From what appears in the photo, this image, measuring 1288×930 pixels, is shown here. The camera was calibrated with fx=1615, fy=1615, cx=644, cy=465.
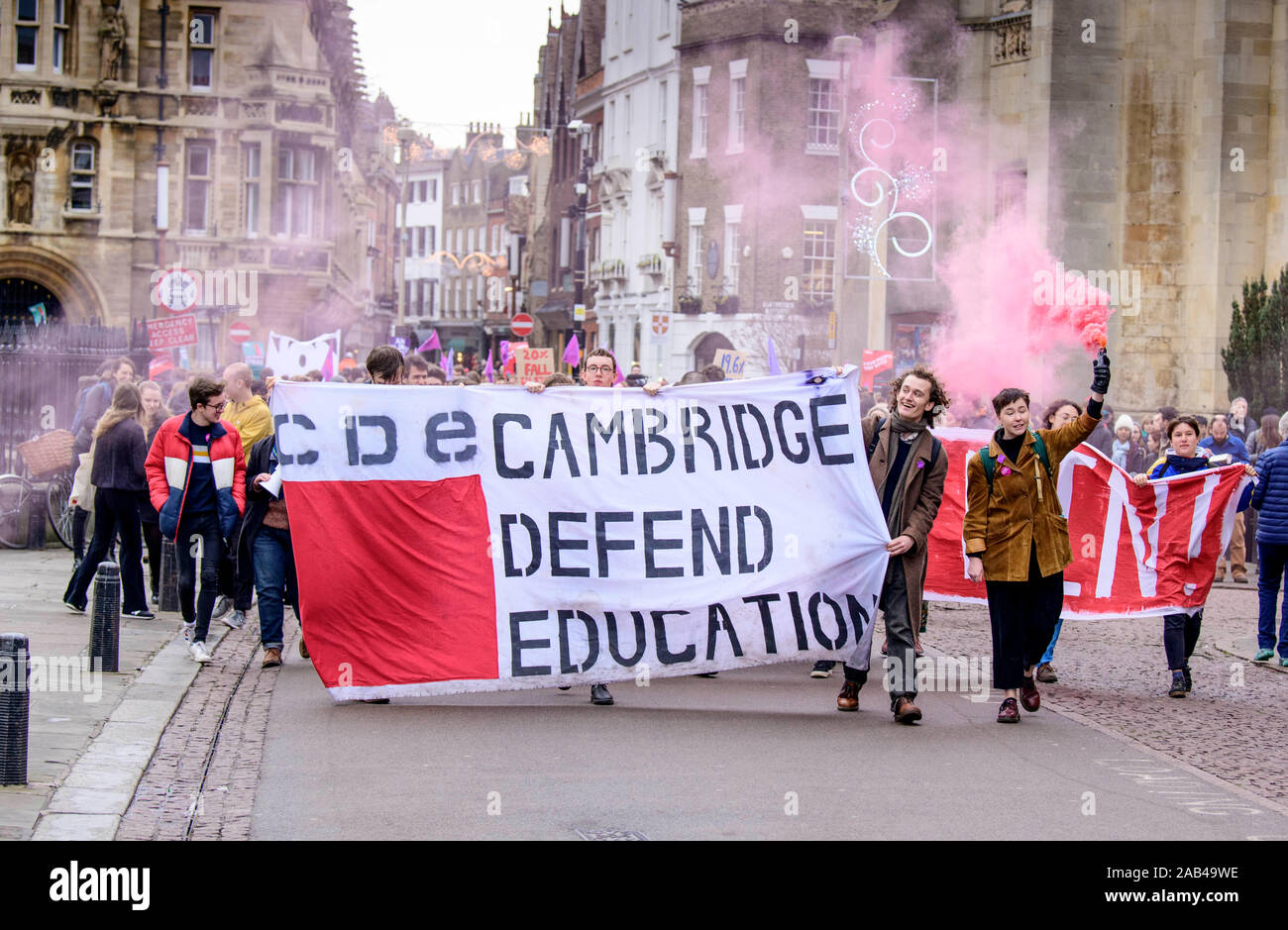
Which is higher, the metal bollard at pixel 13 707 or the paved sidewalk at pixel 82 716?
the metal bollard at pixel 13 707

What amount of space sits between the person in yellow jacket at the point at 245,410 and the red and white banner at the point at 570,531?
3.62 m

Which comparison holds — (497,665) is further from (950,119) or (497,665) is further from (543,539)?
(950,119)

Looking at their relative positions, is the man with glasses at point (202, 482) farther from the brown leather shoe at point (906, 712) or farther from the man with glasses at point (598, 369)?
A: the brown leather shoe at point (906, 712)

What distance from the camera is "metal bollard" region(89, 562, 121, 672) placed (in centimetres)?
1045

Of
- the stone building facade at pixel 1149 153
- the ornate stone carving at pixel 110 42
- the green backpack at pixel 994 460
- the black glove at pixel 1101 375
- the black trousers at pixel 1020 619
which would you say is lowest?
the black trousers at pixel 1020 619

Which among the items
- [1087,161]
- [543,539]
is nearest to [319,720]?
[543,539]

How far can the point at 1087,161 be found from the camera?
31047mm

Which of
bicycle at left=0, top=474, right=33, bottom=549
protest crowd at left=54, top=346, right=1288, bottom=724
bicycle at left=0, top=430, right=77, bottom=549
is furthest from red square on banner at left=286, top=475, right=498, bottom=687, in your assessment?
bicycle at left=0, top=474, right=33, bottom=549

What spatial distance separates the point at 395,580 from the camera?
960 centimetres

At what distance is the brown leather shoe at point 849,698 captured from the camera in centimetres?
1011

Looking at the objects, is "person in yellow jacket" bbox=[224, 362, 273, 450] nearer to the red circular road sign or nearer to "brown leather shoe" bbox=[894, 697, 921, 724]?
"brown leather shoe" bbox=[894, 697, 921, 724]

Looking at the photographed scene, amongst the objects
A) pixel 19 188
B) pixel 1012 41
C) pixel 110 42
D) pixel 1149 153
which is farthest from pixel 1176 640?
pixel 110 42

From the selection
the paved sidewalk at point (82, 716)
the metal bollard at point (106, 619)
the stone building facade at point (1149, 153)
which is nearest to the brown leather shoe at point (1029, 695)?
the paved sidewalk at point (82, 716)

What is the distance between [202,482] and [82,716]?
2.77 m
